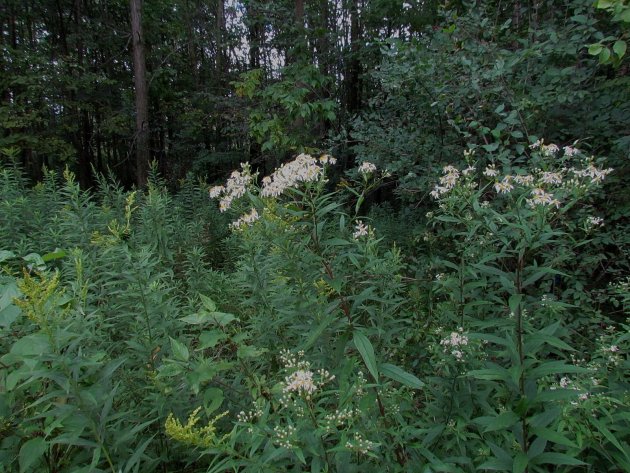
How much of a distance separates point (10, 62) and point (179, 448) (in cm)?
1339

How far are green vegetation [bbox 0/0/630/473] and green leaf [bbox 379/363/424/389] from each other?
0.01 meters

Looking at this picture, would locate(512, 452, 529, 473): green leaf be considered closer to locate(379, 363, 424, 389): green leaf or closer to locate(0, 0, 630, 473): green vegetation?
locate(0, 0, 630, 473): green vegetation

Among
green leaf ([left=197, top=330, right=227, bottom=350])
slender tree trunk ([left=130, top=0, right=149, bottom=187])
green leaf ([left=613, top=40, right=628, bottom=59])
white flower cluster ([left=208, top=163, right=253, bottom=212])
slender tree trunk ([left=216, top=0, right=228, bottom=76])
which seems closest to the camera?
green leaf ([left=197, top=330, right=227, bottom=350])

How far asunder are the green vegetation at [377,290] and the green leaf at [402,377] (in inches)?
0.5

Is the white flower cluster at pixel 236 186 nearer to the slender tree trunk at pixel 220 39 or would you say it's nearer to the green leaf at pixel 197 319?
the green leaf at pixel 197 319

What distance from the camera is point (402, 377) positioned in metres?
1.60

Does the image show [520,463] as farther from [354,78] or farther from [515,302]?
[354,78]

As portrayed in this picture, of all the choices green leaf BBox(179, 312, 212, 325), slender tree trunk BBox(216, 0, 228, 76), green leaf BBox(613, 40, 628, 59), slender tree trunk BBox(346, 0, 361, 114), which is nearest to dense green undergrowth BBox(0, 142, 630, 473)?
green leaf BBox(179, 312, 212, 325)

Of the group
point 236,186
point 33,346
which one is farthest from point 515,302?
point 33,346

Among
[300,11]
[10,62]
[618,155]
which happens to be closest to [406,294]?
[618,155]

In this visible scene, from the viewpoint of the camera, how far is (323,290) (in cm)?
210

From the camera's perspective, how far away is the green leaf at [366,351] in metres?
1.47

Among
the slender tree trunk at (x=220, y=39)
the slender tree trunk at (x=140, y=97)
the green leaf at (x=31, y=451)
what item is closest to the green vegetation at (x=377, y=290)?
the green leaf at (x=31, y=451)

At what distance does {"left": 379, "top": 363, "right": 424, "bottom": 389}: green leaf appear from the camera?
1550 millimetres
